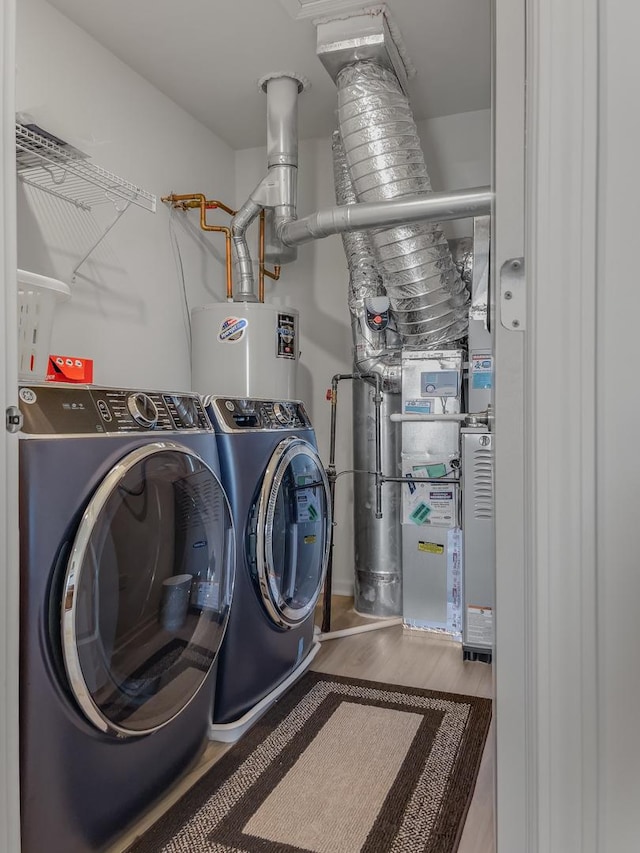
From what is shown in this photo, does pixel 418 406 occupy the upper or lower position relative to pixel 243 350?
lower

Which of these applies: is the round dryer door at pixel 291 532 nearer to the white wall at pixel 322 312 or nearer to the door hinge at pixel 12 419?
the white wall at pixel 322 312

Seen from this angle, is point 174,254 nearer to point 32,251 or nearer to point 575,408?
point 32,251

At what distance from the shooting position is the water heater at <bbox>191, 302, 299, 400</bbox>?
276 centimetres

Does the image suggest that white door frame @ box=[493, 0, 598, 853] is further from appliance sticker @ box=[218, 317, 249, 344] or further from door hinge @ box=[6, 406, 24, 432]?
appliance sticker @ box=[218, 317, 249, 344]

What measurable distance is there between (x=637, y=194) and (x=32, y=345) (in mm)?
1428

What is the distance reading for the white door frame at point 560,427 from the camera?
62cm

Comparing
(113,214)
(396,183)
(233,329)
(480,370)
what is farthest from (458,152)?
(113,214)

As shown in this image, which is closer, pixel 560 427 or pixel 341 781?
pixel 560 427

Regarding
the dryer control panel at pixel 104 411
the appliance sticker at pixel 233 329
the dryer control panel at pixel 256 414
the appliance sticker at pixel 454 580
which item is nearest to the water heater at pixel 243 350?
the appliance sticker at pixel 233 329

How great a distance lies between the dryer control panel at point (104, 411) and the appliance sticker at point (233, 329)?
99cm

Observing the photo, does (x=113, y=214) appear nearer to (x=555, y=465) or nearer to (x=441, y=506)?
(x=441, y=506)

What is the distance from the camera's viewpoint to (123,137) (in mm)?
2588

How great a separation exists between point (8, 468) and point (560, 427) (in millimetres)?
867

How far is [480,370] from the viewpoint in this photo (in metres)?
2.79
